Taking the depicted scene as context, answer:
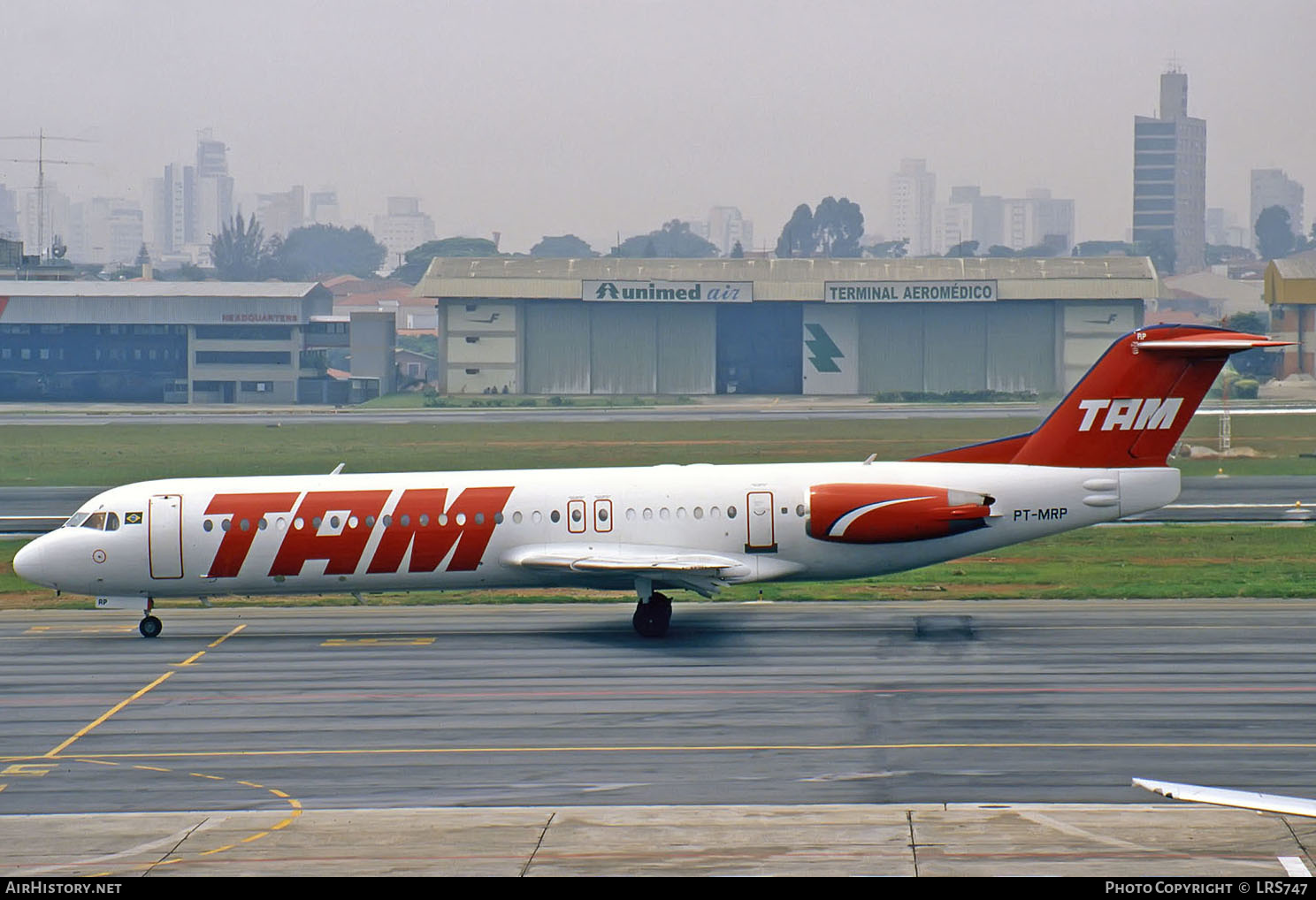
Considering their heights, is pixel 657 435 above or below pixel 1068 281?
below

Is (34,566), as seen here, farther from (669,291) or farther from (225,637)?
(669,291)

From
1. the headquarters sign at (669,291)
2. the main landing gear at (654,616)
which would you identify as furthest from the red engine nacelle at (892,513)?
the headquarters sign at (669,291)

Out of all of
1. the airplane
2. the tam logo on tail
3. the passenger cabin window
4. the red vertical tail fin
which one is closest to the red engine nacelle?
the airplane

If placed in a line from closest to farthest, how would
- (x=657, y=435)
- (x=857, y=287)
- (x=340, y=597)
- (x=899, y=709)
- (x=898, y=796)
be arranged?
(x=898, y=796)
(x=899, y=709)
(x=340, y=597)
(x=657, y=435)
(x=857, y=287)

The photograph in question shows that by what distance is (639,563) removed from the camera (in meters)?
32.8

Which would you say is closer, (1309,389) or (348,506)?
(348,506)

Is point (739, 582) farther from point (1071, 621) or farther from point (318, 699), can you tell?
point (318, 699)

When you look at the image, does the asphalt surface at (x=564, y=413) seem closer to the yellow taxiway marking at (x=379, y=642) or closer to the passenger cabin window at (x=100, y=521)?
the passenger cabin window at (x=100, y=521)

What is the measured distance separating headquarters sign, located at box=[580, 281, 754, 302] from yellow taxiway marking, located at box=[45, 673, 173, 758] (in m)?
96.4

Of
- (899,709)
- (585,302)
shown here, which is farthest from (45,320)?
(899,709)

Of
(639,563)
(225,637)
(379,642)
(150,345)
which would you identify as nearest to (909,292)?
(150,345)

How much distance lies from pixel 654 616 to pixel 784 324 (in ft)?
326

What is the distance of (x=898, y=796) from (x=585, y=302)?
4174 inches

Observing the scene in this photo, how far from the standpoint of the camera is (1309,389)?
112 m
